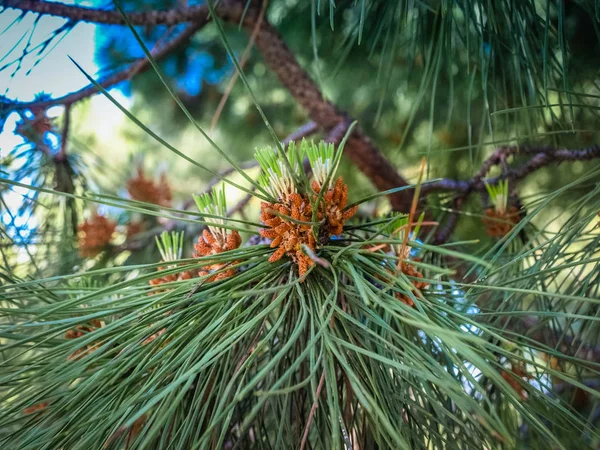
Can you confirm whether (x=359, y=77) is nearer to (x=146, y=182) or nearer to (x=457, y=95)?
(x=457, y=95)

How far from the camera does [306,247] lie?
12.3 inches

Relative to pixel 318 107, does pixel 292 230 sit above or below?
below

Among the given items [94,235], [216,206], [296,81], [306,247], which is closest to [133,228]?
[94,235]

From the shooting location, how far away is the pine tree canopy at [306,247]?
1.00 feet

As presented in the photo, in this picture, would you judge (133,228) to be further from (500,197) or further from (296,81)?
(500,197)

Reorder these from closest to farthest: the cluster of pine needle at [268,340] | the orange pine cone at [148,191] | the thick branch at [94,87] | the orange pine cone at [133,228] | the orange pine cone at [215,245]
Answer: the cluster of pine needle at [268,340] < the orange pine cone at [215,245] < the thick branch at [94,87] < the orange pine cone at [133,228] < the orange pine cone at [148,191]

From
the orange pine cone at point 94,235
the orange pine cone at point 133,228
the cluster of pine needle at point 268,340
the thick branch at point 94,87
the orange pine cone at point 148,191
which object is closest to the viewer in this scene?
the cluster of pine needle at point 268,340

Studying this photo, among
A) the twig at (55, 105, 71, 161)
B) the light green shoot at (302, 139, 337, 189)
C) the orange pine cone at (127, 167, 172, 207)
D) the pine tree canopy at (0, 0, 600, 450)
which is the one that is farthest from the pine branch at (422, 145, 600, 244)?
the orange pine cone at (127, 167, 172, 207)

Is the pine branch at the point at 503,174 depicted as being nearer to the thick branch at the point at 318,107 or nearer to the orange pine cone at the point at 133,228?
the thick branch at the point at 318,107

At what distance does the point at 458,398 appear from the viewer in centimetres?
25

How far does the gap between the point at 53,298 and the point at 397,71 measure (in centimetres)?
92

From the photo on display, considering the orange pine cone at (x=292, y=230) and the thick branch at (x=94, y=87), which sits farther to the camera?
→ the thick branch at (x=94, y=87)

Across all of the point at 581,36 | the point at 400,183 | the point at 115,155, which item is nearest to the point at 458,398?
the point at 400,183

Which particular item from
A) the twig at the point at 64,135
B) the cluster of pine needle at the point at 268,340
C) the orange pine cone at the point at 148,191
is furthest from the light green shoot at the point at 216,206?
the orange pine cone at the point at 148,191
